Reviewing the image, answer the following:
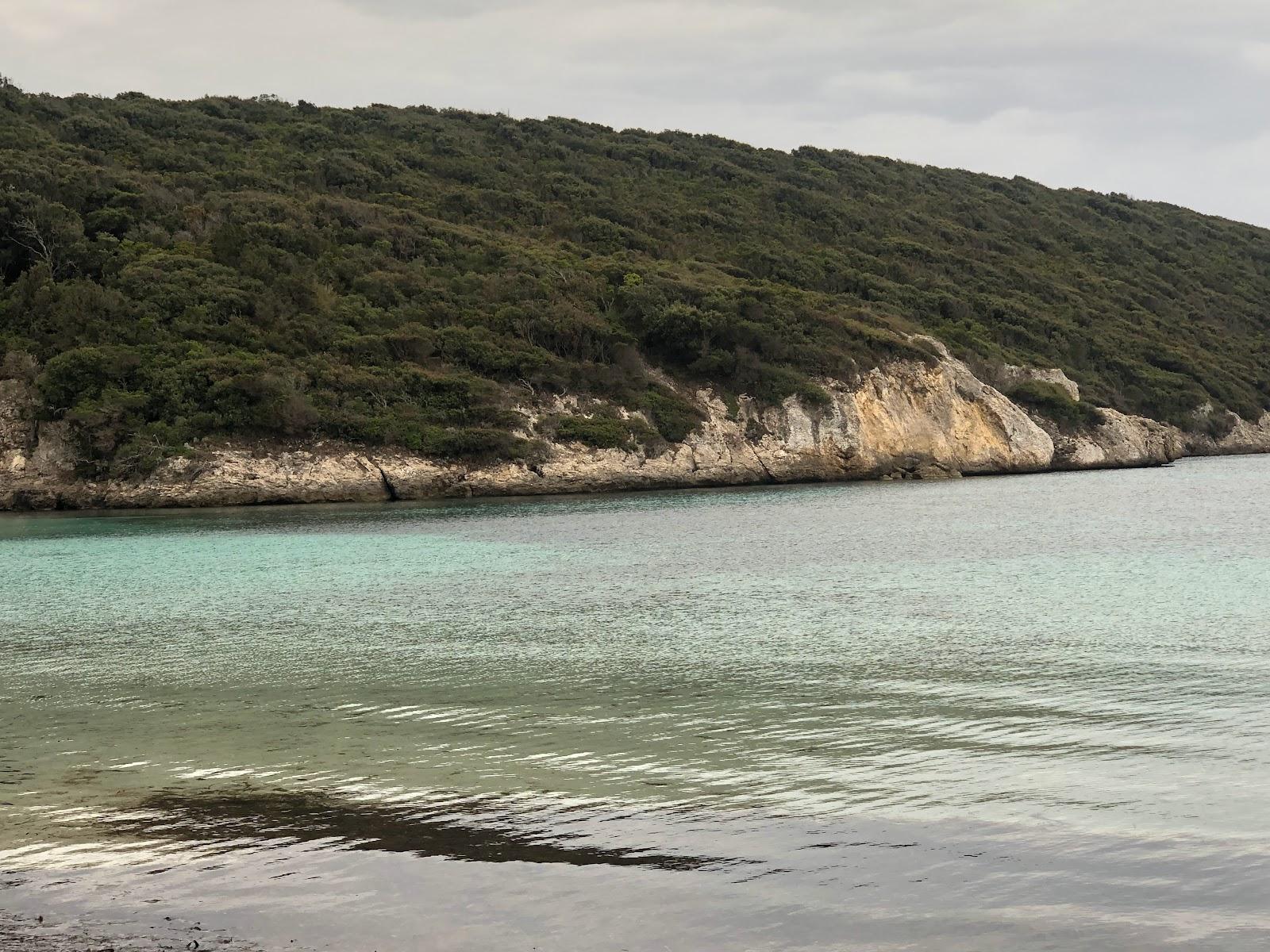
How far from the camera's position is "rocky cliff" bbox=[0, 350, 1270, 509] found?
47000 mm

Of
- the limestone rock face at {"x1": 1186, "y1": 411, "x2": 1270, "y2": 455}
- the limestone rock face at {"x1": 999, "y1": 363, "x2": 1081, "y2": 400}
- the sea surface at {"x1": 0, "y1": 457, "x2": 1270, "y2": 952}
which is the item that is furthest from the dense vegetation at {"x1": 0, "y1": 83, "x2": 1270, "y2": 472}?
the sea surface at {"x1": 0, "y1": 457, "x2": 1270, "y2": 952}

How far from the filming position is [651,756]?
33.8 ft

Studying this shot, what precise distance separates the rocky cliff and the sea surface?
23267mm

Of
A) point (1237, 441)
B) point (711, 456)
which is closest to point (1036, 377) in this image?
point (1237, 441)

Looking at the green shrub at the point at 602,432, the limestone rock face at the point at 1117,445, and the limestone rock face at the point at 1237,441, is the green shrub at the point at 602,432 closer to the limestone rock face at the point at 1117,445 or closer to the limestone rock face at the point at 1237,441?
the limestone rock face at the point at 1117,445

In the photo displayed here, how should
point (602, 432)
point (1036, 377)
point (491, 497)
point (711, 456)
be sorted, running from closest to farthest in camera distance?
point (491, 497) < point (602, 432) < point (711, 456) < point (1036, 377)

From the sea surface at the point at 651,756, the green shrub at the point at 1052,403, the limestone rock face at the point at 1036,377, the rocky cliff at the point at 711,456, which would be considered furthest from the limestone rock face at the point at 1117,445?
the sea surface at the point at 651,756

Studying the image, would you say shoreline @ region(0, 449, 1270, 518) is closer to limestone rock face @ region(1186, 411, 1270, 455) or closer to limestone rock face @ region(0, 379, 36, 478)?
limestone rock face @ region(0, 379, 36, 478)

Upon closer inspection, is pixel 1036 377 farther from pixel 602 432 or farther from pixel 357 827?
pixel 357 827

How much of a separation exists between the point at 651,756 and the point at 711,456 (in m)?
46.4

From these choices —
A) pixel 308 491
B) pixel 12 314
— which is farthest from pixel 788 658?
pixel 12 314

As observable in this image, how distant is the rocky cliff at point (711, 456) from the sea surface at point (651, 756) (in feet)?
76.3

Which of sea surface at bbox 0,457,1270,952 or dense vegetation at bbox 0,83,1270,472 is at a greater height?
dense vegetation at bbox 0,83,1270,472

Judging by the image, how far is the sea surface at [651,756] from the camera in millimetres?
6566
